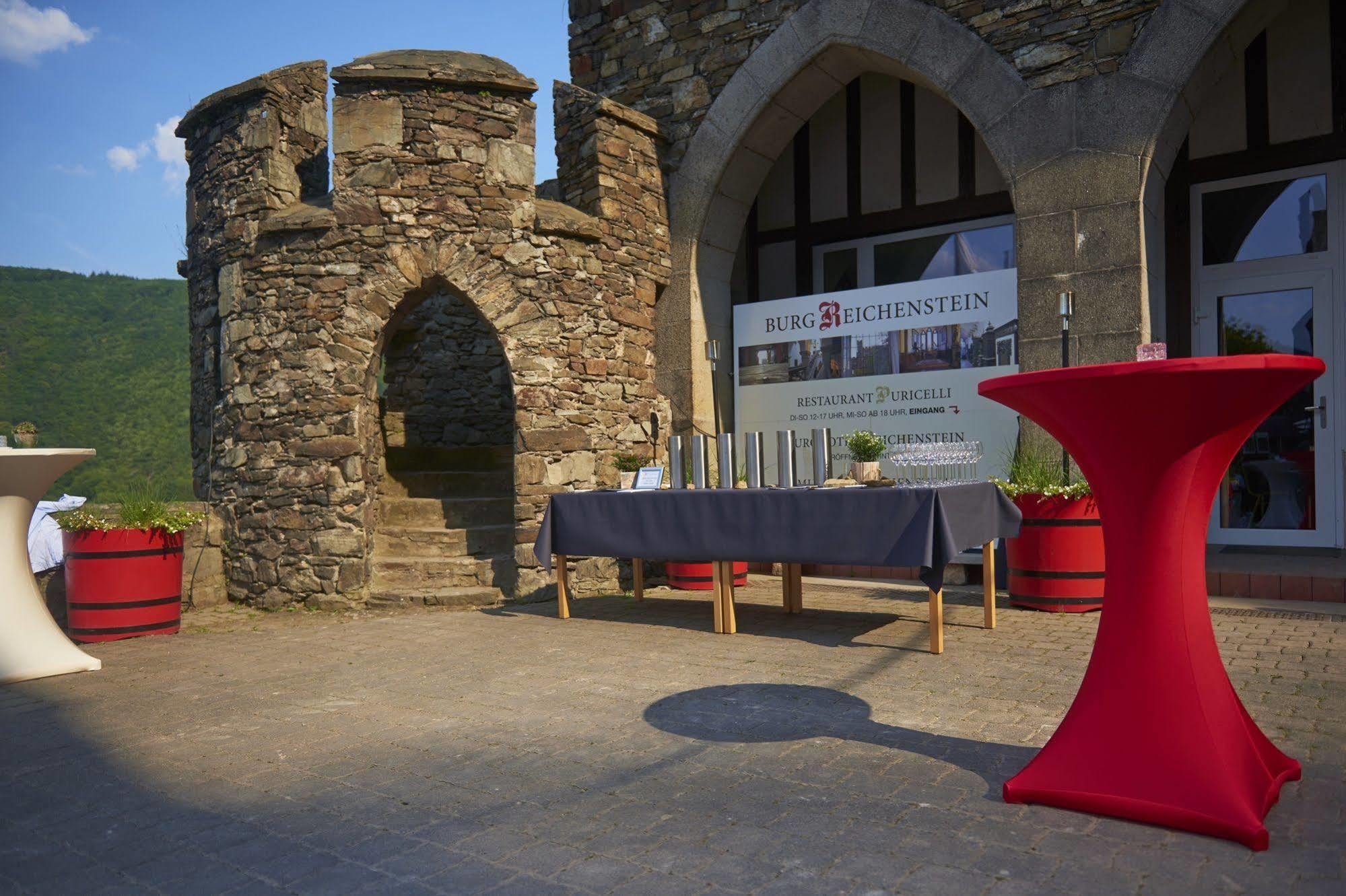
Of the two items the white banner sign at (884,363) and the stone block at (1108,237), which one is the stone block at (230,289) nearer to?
the white banner sign at (884,363)

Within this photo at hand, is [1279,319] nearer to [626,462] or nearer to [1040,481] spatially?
[1040,481]

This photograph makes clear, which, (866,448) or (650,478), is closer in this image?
(866,448)

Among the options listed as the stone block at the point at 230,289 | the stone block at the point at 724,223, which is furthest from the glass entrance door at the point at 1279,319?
the stone block at the point at 230,289

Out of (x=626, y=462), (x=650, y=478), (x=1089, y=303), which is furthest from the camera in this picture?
(x=626, y=462)

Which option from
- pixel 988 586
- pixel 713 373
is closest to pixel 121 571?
pixel 713 373

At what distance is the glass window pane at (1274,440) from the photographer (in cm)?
702

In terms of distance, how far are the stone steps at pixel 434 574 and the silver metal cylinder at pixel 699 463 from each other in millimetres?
2167

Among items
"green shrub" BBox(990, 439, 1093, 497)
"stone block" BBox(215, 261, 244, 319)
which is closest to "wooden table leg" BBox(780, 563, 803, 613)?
"green shrub" BBox(990, 439, 1093, 497)

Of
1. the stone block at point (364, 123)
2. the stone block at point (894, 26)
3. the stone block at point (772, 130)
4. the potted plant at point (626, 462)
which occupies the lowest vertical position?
the potted plant at point (626, 462)

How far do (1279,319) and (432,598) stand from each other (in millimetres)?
6622

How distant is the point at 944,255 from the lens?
835 cm

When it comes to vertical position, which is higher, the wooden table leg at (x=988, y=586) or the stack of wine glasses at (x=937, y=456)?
the stack of wine glasses at (x=937, y=456)

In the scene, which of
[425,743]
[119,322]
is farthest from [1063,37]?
[119,322]

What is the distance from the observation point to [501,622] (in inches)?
231
